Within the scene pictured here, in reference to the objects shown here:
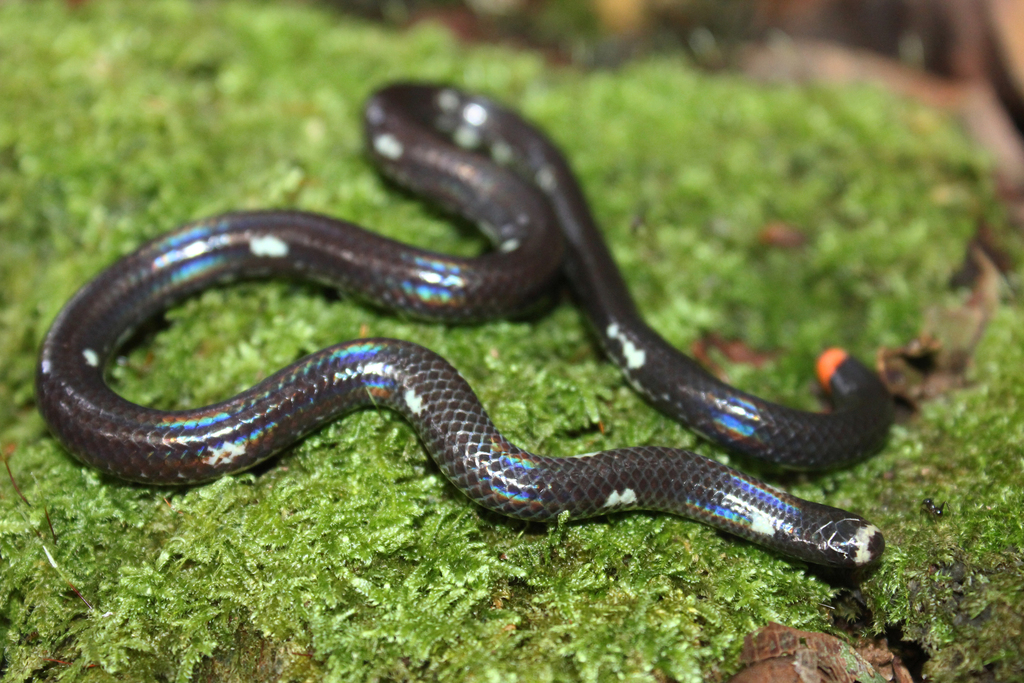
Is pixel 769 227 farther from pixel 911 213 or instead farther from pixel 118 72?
pixel 118 72

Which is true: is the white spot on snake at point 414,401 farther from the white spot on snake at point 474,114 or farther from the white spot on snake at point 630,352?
the white spot on snake at point 474,114

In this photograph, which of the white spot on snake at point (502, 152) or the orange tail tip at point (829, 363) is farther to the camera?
the white spot on snake at point (502, 152)

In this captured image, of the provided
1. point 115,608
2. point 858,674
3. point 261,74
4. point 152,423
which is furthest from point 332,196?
point 858,674

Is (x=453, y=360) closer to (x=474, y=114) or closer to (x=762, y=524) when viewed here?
(x=762, y=524)

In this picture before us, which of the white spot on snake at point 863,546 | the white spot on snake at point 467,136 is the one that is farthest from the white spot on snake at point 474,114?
the white spot on snake at point 863,546

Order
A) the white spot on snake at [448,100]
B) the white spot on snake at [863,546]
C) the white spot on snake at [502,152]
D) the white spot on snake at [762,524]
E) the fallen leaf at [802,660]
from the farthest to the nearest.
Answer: the white spot on snake at [448,100], the white spot on snake at [502,152], the white spot on snake at [762,524], the white spot on snake at [863,546], the fallen leaf at [802,660]

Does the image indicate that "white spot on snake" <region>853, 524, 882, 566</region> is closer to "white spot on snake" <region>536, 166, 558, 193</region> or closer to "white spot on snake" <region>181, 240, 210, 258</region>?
"white spot on snake" <region>536, 166, 558, 193</region>
